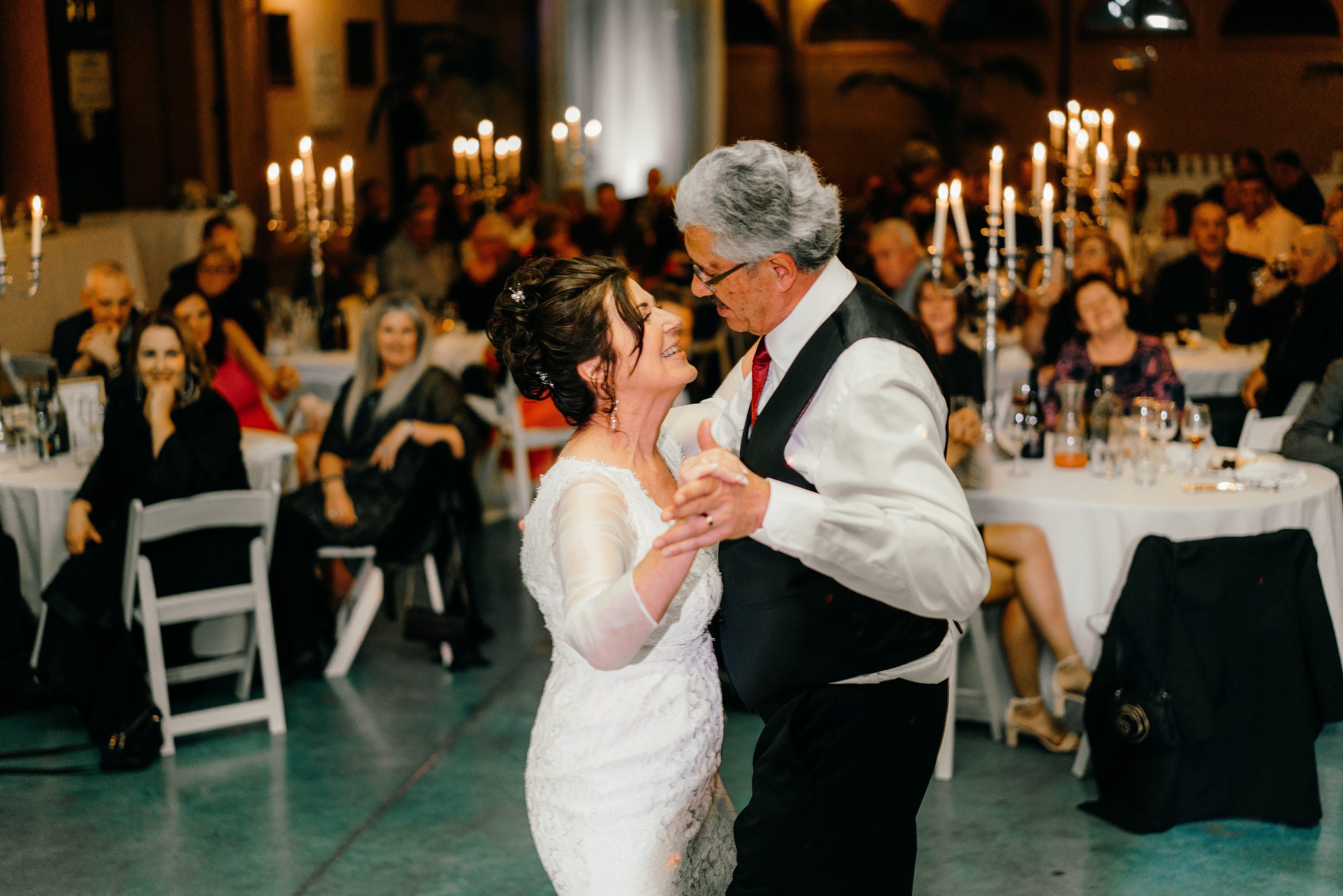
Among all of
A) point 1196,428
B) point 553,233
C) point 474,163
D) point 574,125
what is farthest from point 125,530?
point 474,163

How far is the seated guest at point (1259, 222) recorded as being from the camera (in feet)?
24.0

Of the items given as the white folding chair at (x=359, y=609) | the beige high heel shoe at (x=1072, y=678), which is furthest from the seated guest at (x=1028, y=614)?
the white folding chair at (x=359, y=609)

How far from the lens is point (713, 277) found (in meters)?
1.96

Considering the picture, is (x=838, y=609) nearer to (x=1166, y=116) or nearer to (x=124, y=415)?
(x=124, y=415)

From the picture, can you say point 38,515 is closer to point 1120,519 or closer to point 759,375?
point 759,375

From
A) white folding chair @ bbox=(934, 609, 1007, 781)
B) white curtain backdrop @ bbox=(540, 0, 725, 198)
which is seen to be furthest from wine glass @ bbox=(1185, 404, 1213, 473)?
white curtain backdrop @ bbox=(540, 0, 725, 198)

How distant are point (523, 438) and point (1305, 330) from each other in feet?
10.7

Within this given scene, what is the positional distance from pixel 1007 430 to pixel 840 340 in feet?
7.74

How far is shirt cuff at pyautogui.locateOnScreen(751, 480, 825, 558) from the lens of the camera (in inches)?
A: 66.1

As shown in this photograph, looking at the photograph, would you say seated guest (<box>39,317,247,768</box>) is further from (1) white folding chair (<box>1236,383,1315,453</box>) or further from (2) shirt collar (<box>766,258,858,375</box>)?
(1) white folding chair (<box>1236,383,1315,453</box>)

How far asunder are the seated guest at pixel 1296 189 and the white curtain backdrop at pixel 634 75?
5.58 meters

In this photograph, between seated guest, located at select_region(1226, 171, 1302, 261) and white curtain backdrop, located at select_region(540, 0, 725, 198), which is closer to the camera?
seated guest, located at select_region(1226, 171, 1302, 261)

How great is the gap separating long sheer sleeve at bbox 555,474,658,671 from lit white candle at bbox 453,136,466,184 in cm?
899

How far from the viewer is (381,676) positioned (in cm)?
459
